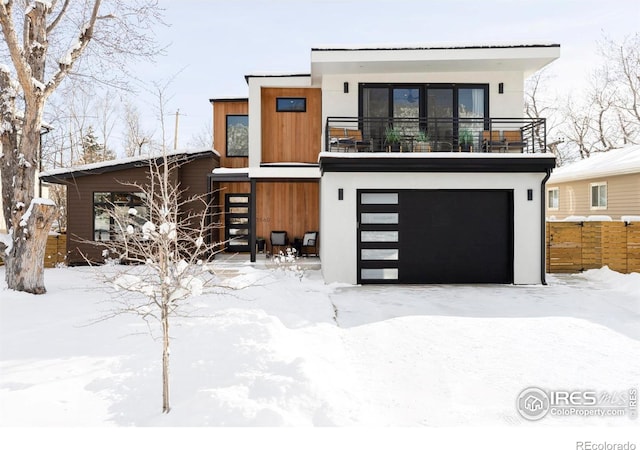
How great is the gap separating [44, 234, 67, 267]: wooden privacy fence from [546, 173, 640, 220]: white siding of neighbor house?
21132 mm

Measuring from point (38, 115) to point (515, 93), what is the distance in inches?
504

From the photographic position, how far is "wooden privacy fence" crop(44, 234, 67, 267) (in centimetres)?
1394

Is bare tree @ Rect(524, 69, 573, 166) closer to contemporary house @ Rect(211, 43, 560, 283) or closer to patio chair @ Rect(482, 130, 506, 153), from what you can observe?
contemporary house @ Rect(211, 43, 560, 283)

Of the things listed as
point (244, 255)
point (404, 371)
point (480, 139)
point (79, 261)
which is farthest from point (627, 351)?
point (79, 261)

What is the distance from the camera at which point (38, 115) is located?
8.87m

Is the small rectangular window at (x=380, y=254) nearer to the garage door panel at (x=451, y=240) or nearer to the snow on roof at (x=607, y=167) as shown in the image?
the garage door panel at (x=451, y=240)

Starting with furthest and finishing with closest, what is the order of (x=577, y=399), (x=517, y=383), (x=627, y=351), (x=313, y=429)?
(x=627, y=351) → (x=517, y=383) → (x=577, y=399) → (x=313, y=429)

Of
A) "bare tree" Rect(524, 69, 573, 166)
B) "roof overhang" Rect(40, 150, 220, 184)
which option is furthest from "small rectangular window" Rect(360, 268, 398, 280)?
"bare tree" Rect(524, 69, 573, 166)

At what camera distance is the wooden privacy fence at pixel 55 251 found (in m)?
13.9

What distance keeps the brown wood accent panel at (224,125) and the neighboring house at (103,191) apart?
1.07 m

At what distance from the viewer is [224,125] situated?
1531cm

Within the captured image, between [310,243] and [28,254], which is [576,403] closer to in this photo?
[28,254]

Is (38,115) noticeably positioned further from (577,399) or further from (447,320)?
(577,399)

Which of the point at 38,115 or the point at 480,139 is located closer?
the point at 38,115
